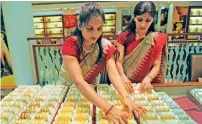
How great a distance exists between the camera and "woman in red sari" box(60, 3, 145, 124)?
92cm

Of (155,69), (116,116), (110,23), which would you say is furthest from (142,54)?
(110,23)

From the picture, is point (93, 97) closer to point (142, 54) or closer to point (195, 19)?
point (142, 54)

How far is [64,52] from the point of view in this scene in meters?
1.09

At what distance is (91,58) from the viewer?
118 cm

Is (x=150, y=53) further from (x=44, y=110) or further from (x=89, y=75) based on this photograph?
(x=44, y=110)

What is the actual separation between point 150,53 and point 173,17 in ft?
15.7

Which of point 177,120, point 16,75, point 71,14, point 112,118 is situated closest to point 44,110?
point 112,118

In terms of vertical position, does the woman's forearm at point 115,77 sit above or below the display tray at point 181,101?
above

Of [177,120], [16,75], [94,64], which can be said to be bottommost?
[16,75]

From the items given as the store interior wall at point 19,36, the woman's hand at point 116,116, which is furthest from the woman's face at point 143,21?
the store interior wall at point 19,36

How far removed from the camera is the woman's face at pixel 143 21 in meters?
1.30

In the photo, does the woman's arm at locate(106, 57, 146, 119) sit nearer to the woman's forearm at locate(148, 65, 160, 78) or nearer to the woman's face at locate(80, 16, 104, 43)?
the woman's face at locate(80, 16, 104, 43)

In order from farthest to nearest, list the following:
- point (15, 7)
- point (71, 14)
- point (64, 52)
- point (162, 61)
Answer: point (71, 14) → point (15, 7) → point (162, 61) → point (64, 52)

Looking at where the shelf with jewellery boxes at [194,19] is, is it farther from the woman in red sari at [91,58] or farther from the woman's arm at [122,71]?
the woman in red sari at [91,58]
